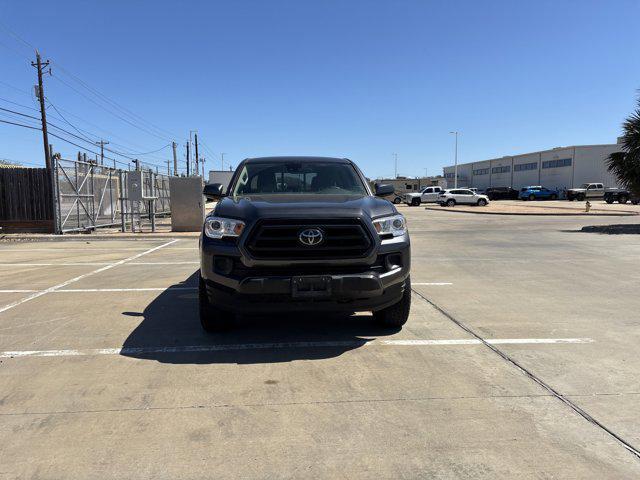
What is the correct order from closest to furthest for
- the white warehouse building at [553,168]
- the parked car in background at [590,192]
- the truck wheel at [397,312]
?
1. the truck wheel at [397,312]
2. the parked car in background at [590,192]
3. the white warehouse building at [553,168]

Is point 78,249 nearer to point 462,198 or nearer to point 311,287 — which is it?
point 311,287

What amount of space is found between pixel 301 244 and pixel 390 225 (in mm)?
917

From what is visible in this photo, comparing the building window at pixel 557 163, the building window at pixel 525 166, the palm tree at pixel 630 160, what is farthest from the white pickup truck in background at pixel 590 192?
the palm tree at pixel 630 160

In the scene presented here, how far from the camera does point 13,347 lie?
4.84 metres

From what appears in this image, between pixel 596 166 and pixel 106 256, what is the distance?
216 ft

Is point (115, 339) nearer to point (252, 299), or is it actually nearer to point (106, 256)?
point (252, 299)

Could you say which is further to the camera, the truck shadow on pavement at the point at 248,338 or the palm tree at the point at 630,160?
the palm tree at the point at 630,160

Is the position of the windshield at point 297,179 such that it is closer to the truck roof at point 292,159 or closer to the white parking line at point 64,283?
the truck roof at point 292,159

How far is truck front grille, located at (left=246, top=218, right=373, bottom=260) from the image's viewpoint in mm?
4305

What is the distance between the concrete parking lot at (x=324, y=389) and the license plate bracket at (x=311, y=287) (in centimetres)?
62

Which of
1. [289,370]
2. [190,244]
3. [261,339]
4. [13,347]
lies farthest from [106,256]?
[289,370]

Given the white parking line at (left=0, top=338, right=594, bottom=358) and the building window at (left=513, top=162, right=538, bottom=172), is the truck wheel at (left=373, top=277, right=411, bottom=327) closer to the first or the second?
the white parking line at (left=0, top=338, right=594, bottom=358)

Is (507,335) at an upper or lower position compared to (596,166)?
lower

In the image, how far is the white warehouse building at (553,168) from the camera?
62.6m
